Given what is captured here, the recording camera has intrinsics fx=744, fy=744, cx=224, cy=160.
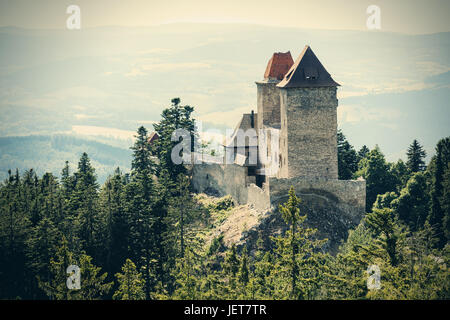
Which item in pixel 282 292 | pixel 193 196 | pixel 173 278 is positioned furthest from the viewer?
pixel 193 196

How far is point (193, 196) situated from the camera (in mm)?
66062

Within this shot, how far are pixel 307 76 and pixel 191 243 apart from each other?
1545 centimetres

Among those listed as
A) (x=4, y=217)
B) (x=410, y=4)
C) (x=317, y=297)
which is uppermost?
(x=410, y=4)

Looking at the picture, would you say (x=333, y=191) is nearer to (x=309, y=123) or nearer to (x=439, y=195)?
(x=309, y=123)

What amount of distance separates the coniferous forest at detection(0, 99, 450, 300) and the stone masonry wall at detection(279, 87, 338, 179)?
4025mm

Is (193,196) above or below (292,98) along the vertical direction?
below

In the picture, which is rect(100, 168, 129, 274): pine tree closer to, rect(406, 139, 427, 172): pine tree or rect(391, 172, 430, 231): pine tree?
rect(391, 172, 430, 231): pine tree

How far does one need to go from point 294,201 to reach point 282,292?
5442 mm

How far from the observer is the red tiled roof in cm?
6194

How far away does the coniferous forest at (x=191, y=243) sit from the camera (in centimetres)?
4350

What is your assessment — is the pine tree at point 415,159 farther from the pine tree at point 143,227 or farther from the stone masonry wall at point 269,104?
the pine tree at point 143,227
